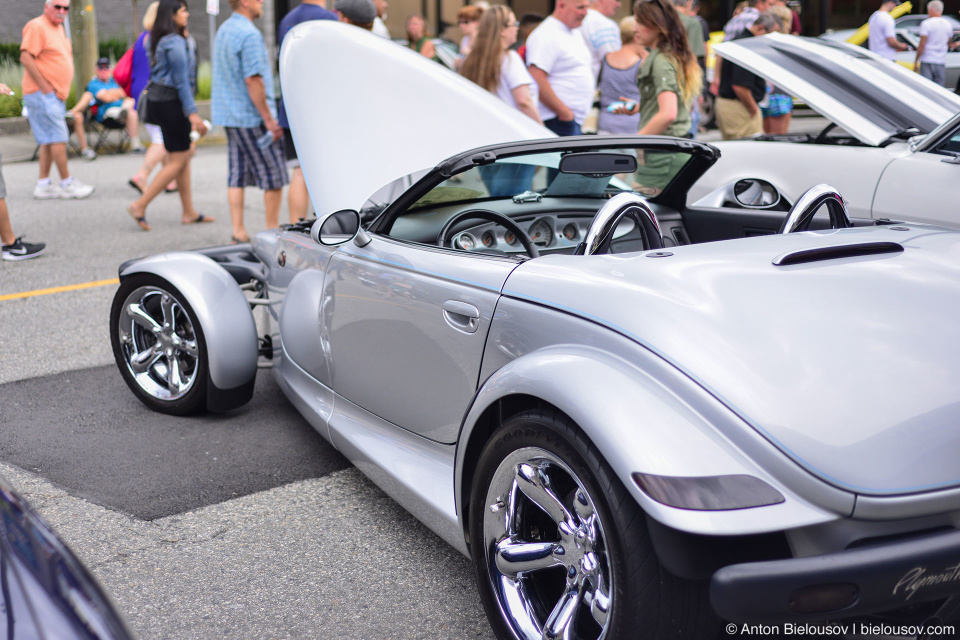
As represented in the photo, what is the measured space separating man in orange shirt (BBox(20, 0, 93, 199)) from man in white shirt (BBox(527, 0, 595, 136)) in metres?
4.50

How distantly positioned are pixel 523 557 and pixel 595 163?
1.43 m

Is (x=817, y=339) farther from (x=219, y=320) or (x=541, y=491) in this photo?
(x=219, y=320)

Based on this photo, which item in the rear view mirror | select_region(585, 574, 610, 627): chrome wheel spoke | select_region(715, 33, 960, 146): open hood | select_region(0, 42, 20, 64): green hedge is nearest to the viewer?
select_region(585, 574, 610, 627): chrome wheel spoke

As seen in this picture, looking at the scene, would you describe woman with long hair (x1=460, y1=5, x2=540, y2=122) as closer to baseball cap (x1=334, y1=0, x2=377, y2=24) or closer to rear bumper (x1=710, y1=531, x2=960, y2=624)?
baseball cap (x1=334, y1=0, x2=377, y2=24)

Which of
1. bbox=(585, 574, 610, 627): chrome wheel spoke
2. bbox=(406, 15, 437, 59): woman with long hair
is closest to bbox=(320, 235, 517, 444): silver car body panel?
bbox=(585, 574, 610, 627): chrome wheel spoke

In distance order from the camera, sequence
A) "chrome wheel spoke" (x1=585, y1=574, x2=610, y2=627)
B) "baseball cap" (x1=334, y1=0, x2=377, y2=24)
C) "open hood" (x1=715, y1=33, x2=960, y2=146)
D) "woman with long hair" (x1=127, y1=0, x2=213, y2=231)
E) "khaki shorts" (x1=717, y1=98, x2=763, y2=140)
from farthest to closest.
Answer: "woman with long hair" (x1=127, y1=0, x2=213, y2=231), "khaki shorts" (x1=717, y1=98, x2=763, y2=140), "baseball cap" (x1=334, y1=0, x2=377, y2=24), "open hood" (x1=715, y1=33, x2=960, y2=146), "chrome wheel spoke" (x1=585, y1=574, x2=610, y2=627)

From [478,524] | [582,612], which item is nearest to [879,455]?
[582,612]

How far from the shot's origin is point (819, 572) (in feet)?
5.54

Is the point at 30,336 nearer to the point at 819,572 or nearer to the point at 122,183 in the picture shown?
the point at 819,572

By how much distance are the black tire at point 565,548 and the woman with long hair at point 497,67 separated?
4695mm

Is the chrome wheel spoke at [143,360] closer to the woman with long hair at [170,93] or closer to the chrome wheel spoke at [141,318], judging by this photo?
the chrome wheel spoke at [141,318]

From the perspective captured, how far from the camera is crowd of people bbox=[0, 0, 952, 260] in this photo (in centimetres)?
636

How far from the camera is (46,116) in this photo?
8.72 metres

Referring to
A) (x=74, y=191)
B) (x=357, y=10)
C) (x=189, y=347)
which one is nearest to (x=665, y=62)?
(x=357, y=10)
